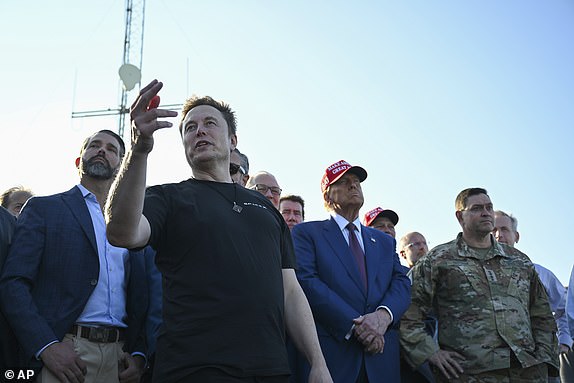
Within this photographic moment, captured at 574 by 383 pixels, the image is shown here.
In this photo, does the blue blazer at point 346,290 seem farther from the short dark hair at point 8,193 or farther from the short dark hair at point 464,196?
the short dark hair at point 8,193

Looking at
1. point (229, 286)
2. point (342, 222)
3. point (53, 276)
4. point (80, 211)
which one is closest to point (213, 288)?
point (229, 286)

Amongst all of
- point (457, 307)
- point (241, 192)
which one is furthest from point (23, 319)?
point (457, 307)

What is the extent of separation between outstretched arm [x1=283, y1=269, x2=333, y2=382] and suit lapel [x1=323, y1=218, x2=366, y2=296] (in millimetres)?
1103

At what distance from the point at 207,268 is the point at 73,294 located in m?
1.18

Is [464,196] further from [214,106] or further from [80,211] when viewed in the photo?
[80,211]

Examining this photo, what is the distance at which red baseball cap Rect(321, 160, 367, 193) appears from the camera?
480 cm

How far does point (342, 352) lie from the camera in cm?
394

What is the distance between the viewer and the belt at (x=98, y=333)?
3393 mm

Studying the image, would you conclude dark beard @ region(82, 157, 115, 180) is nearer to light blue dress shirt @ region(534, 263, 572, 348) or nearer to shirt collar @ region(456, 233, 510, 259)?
shirt collar @ region(456, 233, 510, 259)

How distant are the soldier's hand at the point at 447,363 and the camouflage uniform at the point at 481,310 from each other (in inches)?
1.7

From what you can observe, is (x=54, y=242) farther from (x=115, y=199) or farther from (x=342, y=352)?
(x=342, y=352)

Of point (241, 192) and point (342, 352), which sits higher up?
point (241, 192)

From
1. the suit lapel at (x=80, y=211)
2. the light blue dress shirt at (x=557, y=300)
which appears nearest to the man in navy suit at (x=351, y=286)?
the suit lapel at (x=80, y=211)

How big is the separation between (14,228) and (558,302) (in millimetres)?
5266
